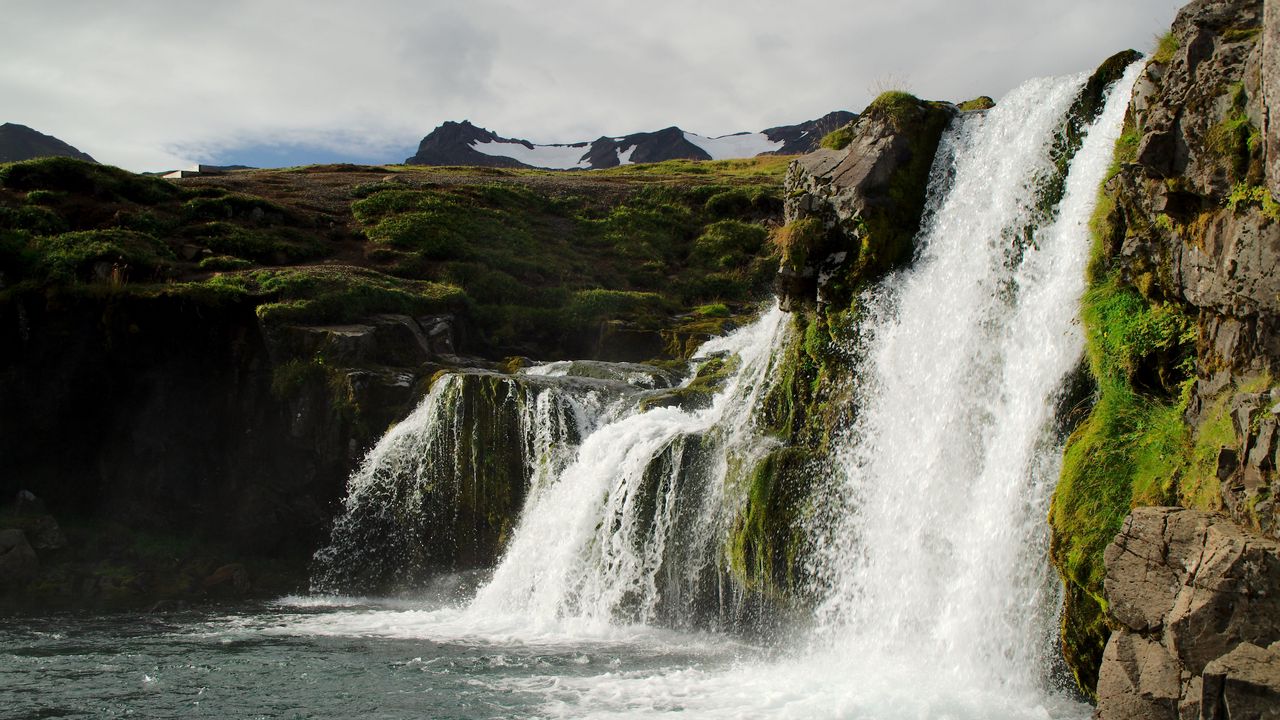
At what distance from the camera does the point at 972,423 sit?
12.6m

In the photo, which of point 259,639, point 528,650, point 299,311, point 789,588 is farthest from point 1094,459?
point 299,311

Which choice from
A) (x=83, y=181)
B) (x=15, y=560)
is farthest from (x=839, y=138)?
(x=83, y=181)

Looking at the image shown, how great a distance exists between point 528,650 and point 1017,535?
300 inches

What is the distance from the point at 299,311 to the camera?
24734mm

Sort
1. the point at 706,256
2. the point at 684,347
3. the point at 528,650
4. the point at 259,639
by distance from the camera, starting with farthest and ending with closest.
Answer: the point at 706,256, the point at 684,347, the point at 259,639, the point at 528,650

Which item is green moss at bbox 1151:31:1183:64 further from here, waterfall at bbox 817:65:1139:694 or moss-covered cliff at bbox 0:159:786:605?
moss-covered cliff at bbox 0:159:786:605

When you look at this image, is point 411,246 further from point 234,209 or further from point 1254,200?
point 1254,200

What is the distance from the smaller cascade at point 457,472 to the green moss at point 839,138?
23.2 feet

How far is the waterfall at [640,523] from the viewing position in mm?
16266

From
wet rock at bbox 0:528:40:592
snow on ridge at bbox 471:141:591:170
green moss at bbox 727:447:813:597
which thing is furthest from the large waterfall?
snow on ridge at bbox 471:141:591:170

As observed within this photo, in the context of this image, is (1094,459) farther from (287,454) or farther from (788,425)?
(287,454)

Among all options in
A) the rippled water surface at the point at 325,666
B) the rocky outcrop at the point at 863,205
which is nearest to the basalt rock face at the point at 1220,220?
the rocky outcrop at the point at 863,205

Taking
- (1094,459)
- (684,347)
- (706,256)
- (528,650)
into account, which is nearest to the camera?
(1094,459)

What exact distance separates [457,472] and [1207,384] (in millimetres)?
15596
